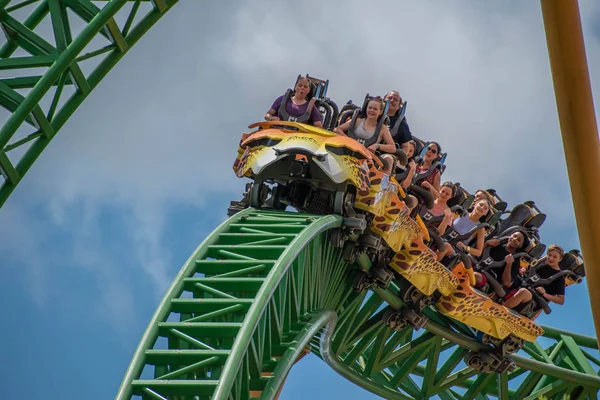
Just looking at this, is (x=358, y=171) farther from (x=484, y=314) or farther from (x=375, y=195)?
(x=484, y=314)

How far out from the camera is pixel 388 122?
10.1 meters

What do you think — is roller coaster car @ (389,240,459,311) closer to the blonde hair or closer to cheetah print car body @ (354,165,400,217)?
cheetah print car body @ (354,165,400,217)

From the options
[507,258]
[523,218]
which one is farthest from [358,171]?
[523,218]

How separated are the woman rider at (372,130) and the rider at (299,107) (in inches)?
10.7

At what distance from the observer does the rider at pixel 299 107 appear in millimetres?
9641

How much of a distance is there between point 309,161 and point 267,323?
1453 millimetres

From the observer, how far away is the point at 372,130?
9.60 meters

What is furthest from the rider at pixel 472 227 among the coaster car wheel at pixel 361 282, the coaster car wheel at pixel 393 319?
the coaster car wheel at pixel 393 319

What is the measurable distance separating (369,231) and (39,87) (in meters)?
3.50

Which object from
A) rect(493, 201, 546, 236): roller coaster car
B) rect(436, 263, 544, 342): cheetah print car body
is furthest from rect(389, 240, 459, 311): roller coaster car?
rect(493, 201, 546, 236): roller coaster car

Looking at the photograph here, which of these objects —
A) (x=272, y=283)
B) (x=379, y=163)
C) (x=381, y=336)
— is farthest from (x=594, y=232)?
(x=381, y=336)

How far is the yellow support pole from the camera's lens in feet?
6.91

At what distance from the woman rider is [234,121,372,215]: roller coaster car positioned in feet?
1.70

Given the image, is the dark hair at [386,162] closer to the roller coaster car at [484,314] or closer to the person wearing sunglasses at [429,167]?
the person wearing sunglasses at [429,167]
